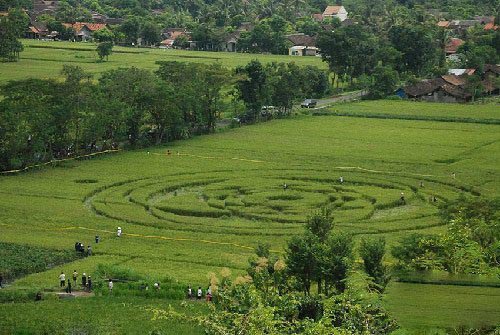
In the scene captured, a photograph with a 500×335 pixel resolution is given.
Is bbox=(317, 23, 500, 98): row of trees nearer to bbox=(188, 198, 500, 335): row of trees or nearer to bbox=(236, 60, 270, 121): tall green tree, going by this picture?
bbox=(236, 60, 270, 121): tall green tree

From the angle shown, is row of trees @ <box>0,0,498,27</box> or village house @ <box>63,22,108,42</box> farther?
row of trees @ <box>0,0,498,27</box>

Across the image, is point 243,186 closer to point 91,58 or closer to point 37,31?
point 91,58

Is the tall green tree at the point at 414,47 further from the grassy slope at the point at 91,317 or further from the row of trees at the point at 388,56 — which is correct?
the grassy slope at the point at 91,317

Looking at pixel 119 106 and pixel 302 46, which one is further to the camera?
pixel 302 46

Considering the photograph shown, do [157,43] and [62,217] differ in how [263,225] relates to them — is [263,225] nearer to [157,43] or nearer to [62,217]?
[62,217]

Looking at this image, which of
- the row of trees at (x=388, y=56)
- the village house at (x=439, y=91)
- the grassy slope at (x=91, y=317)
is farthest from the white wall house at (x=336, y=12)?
the grassy slope at (x=91, y=317)

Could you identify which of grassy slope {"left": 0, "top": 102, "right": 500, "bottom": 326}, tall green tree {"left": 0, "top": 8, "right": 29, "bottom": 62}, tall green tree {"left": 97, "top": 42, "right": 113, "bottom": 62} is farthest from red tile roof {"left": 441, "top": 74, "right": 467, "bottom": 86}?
tall green tree {"left": 0, "top": 8, "right": 29, "bottom": 62}

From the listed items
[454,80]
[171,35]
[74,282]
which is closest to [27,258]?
[74,282]
